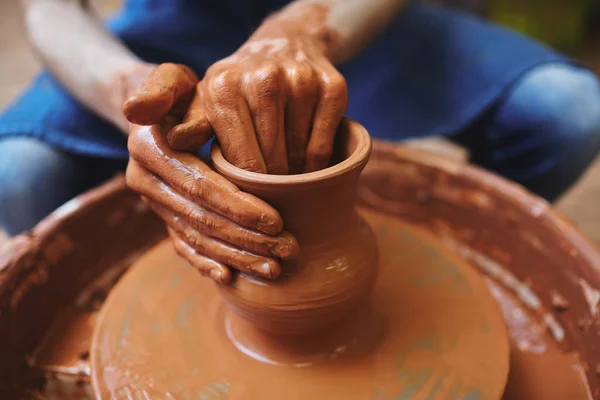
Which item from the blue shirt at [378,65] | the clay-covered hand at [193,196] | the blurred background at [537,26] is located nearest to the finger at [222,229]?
the clay-covered hand at [193,196]

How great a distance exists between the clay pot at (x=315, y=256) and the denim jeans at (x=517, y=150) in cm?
76

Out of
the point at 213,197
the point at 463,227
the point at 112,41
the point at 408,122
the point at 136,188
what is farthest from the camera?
the point at 408,122

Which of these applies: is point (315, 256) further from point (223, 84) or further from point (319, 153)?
point (223, 84)

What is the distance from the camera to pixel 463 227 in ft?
4.95

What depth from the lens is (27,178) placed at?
139cm

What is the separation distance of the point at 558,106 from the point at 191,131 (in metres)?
1.14

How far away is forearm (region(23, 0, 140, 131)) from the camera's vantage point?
1.28 meters

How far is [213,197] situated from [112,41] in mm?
773

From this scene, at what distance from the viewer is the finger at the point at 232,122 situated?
0.86 metres

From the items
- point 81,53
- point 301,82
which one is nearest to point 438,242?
point 301,82

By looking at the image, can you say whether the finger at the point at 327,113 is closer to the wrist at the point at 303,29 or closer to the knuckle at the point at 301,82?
the knuckle at the point at 301,82

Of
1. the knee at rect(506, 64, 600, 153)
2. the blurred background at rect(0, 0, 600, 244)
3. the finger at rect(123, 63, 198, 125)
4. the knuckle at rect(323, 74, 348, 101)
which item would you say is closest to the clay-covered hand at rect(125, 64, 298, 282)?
the finger at rect(123, 63, 198, 125)

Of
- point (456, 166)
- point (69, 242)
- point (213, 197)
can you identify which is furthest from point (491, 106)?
point (69, 242)

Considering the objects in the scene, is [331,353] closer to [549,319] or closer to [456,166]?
[549,319]
